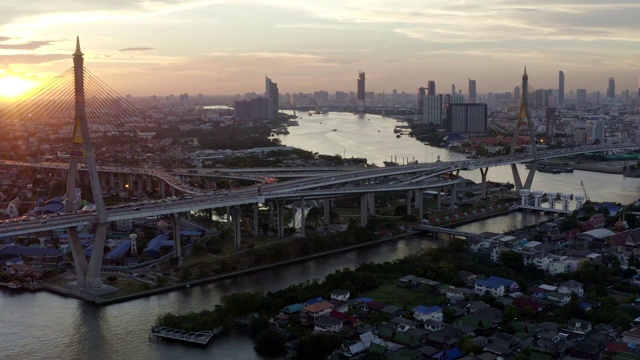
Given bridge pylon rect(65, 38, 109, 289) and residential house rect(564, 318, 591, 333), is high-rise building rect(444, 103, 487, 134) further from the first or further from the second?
residential house rect(564, 318, 591, 333)

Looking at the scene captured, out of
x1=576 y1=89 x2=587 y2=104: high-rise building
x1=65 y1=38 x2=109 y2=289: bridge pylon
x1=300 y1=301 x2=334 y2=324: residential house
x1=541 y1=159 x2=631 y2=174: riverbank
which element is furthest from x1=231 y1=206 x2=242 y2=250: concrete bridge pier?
x1=576 y1=89 x2=587 y2=104: high-rise building

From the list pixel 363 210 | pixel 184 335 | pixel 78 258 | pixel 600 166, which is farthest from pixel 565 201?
pixel 78 258

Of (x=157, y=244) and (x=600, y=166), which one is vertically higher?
(x=157, y=244)

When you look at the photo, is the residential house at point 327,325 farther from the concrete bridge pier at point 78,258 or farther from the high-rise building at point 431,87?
the high-rise building at point 431,87

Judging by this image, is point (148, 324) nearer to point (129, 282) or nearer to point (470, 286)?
point (129, 282)

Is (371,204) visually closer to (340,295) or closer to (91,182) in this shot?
(340,295)

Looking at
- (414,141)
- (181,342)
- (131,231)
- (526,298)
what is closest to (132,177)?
(131,231)
